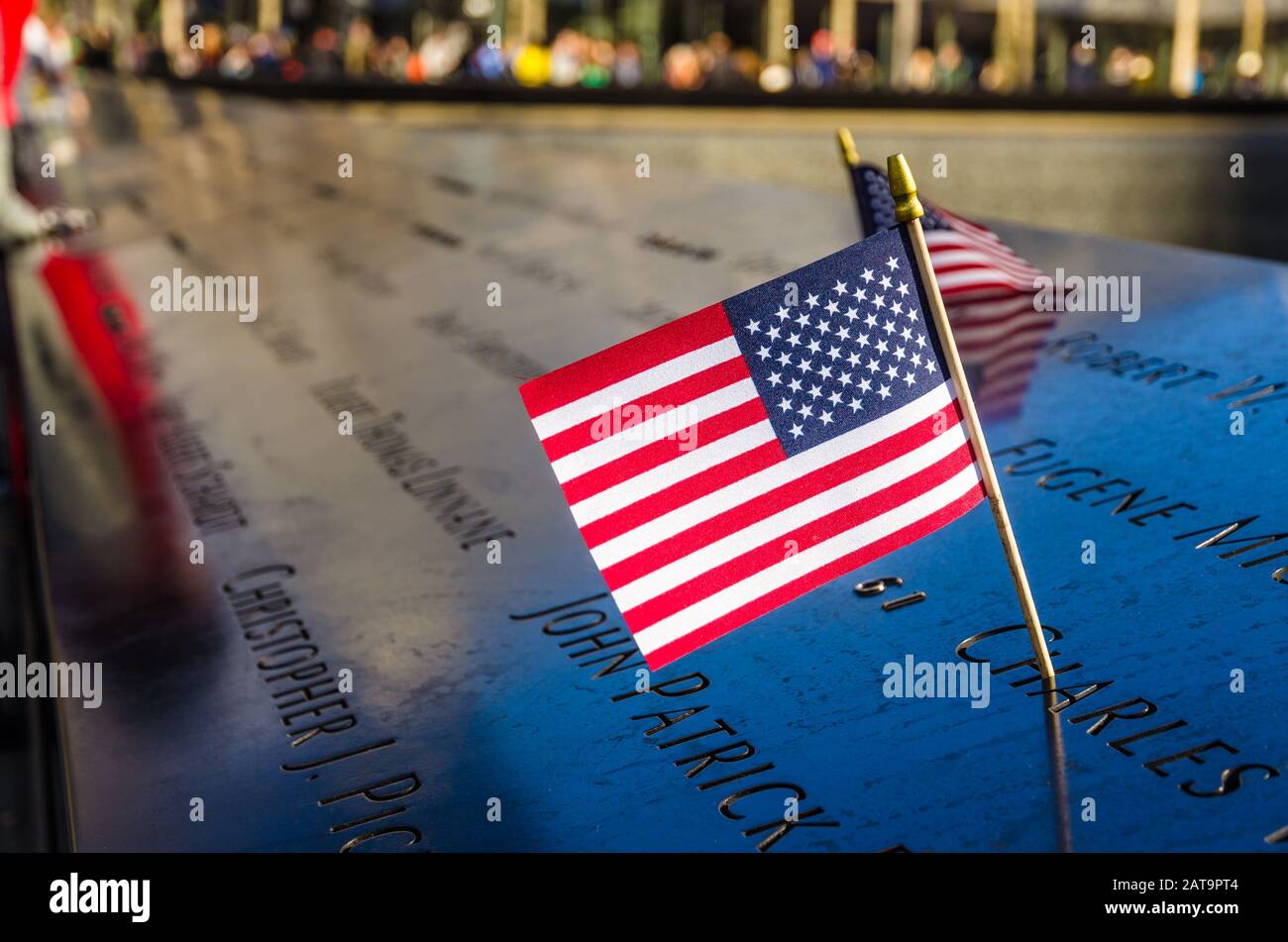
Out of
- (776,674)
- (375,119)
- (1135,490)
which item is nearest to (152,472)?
(776,674)

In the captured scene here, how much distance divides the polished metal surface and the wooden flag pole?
Result: 32 centimetres

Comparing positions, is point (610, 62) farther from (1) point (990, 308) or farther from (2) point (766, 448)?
(2) point (766, 448)

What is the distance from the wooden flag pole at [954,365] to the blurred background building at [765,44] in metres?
29.8

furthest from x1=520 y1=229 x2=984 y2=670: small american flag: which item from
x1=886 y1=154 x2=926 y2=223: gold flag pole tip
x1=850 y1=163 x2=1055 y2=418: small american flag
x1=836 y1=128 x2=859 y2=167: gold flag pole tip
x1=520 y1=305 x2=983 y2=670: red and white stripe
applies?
x1=836 y1=128 x2=859 y2=167: gold flag pole tip

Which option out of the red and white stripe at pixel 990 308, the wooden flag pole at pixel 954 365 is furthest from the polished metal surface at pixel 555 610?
the wooden flag pole at pixel 954 365

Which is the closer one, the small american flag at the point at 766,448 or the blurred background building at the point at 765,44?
the small american flag at the point at 766,448

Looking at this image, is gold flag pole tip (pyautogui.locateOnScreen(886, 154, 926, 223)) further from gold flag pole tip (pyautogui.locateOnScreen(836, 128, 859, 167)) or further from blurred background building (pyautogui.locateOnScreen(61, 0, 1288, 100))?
blurred background building (pyautogui.locateOnScreen(61, 0, 1288, 100))

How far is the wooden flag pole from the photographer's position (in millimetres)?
3166

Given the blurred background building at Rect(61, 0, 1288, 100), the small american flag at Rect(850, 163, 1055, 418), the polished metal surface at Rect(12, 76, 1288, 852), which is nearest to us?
the polished metal surface at Rect(12, 76, 1288, 852)

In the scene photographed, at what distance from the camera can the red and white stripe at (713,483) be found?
125 inches

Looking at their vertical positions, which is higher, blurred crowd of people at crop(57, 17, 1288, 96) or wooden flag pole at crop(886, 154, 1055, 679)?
blurred crowd of people at crop(57, 17, 1288, 96)

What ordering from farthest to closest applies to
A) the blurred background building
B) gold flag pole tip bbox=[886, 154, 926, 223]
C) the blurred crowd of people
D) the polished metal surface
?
the blurred background building, the blurred crowd of people, the polished metal surface, gold flag pole tip bbox=[886, 154, 926, 223]

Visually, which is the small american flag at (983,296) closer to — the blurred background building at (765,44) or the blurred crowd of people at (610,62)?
the blurred crowd of people at (610,62)
